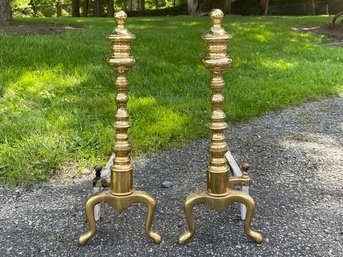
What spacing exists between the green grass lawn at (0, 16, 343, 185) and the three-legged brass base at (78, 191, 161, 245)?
856mm

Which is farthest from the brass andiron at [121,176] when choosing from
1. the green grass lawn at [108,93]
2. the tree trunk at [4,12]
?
the tree trunk at [4,12]

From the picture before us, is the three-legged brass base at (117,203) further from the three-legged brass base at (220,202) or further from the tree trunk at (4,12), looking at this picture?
the tree trunk at (4,12)

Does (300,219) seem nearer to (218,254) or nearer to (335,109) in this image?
(218,254)

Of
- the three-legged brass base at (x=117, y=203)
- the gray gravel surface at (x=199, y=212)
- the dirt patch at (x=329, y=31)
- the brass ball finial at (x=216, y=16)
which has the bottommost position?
the gray gravel surface at (x=199, y=212)

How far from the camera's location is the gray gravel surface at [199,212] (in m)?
2.06

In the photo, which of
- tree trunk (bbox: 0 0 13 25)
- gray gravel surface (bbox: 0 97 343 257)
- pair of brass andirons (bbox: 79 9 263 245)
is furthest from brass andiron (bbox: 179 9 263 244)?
tree trunk (bbox: 0 0 13 25)

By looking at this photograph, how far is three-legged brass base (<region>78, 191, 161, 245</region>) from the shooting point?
2031 mm

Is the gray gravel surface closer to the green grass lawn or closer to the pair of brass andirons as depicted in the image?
the pair of brass andirons

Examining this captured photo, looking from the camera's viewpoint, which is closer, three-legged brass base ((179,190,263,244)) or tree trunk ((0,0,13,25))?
three-legged brass base ((179,190,263,244))

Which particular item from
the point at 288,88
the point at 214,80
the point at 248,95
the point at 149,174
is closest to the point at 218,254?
the point at 214,80

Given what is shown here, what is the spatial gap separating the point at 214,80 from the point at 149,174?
3.69ft

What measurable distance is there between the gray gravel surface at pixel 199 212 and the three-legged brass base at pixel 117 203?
6cm

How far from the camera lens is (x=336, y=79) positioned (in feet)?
18.7

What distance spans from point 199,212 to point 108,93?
7.44 ft
